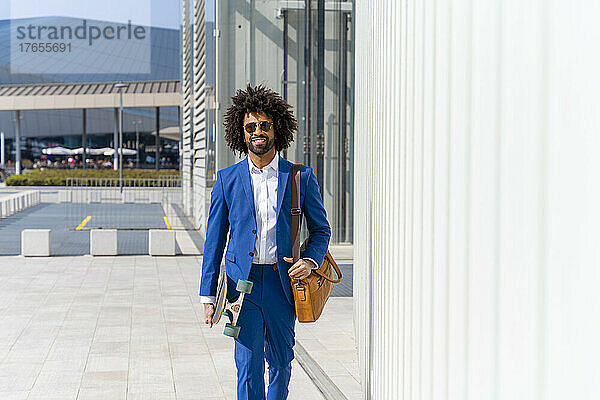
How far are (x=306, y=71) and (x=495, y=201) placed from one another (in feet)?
41.8

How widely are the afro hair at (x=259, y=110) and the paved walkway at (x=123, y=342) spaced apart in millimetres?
2050

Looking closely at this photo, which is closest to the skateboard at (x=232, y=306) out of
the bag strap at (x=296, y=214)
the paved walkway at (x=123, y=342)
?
the bag strap at (x=296, y=214)

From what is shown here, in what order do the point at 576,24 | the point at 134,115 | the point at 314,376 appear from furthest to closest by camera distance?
1. the point at 134,115
2. the point at 314,376
3. the point at 576,24

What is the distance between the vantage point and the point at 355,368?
21.3 feet

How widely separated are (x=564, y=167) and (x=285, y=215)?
2751 millimetres

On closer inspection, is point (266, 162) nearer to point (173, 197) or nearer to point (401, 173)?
point (401, 173)

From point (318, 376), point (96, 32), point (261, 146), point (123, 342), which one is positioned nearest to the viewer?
point (261, 146)

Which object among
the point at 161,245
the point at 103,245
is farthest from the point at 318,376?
the point at 103,245

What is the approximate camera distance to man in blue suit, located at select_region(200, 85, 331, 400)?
4227mm

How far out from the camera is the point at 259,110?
14.5 feet

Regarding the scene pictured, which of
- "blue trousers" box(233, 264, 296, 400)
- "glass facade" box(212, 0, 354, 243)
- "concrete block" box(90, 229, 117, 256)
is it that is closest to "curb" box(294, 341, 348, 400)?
"blue trousers" box(233, 264, 296, 400)

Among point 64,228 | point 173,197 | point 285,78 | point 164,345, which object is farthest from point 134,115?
point 164,345

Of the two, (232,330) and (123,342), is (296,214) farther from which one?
(123,342)

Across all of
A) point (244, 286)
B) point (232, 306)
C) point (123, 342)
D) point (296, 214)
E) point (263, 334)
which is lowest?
point (123, 342)
